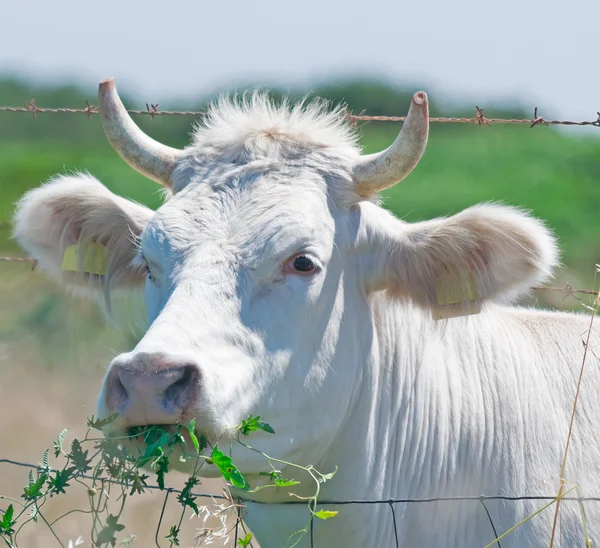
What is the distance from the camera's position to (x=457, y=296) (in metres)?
4.24

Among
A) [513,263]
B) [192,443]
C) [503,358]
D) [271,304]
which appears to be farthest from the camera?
[503,358]

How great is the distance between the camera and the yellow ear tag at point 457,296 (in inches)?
166

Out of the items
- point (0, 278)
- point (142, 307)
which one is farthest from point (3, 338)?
point (142, 307)

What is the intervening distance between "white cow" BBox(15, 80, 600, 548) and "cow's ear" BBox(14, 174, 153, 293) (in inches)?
0.4

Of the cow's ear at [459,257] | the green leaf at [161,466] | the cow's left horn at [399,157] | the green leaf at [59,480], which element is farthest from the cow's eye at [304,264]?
the green leaf at [59,480]

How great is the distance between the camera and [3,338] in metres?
13.1

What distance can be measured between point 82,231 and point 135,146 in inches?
19.6

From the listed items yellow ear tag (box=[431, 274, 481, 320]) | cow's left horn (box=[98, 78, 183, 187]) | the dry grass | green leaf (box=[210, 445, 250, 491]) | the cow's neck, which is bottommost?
the dry grass

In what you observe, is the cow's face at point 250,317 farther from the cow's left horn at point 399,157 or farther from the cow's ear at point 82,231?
the cow's ear at point 82,231

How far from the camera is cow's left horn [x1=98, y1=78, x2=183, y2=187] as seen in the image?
440 centimetres

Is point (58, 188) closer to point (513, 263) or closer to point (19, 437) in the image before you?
point (513, 263)

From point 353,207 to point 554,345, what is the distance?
1.18m

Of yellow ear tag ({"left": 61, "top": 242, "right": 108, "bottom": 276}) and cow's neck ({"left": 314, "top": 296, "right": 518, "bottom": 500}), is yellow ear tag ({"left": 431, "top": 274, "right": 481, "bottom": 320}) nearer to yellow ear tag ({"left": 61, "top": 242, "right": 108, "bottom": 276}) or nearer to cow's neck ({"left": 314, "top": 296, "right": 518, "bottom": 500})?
cow's neck ({"left": 314, "top": 296, "right": 518, "bottom": 500})

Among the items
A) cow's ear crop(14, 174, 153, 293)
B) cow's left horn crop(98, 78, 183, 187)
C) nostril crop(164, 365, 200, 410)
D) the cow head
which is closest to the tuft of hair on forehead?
→ the cow head
